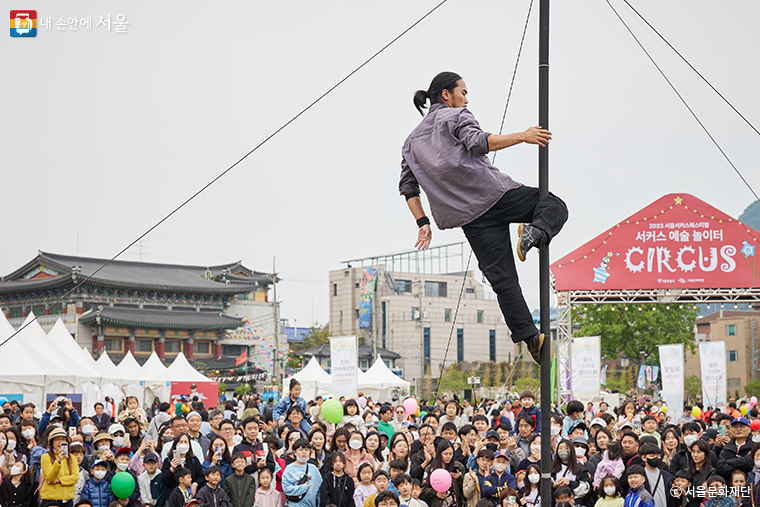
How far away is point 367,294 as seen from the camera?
57.2 metres

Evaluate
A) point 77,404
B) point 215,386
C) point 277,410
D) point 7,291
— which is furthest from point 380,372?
point 7,291

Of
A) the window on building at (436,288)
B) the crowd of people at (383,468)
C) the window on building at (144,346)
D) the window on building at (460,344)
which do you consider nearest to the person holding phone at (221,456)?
the crowd of people at (383,468)

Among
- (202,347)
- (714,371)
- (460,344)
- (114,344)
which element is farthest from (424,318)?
(714,371)

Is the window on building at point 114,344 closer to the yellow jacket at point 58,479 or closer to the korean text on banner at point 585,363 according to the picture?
the korean text on banner at point 585,363

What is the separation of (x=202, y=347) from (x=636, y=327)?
27352 mm

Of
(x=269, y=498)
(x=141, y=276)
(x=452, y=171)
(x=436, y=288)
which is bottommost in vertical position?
(x=269, y=498)

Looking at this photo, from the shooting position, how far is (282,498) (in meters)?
7.44

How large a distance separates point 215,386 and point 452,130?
23.2 meters

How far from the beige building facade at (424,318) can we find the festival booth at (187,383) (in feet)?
103

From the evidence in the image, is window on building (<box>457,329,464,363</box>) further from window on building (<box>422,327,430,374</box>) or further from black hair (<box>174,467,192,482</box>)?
black hair (<box>174,467,192,482</box>)

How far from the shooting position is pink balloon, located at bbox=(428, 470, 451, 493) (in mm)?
7090

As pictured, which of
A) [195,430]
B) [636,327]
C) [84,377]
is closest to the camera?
[195,430]

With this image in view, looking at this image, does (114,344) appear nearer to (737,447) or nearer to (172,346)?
(172,346)

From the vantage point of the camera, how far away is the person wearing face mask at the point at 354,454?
7.59m
